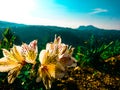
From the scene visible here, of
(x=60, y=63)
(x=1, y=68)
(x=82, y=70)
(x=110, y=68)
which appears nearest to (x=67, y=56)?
(x=60, y=63)

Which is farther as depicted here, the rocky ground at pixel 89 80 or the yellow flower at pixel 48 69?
the rocky ground at pixel 89 80

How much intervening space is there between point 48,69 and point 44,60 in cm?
4

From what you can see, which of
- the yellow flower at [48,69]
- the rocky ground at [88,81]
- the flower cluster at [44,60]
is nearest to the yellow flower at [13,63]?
the flower cluster at [44,60]

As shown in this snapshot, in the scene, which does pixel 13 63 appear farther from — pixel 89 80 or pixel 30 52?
pixel 89 80

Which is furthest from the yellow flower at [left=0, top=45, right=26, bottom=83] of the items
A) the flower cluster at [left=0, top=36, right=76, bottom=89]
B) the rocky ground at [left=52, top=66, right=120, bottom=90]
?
the rocky ground at [left=52, top=66, right=120, bottom=90]

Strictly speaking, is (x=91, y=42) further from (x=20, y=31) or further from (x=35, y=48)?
(x=20, y=31)

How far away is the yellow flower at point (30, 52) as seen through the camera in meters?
0.87

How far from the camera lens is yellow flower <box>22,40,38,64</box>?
866 mm

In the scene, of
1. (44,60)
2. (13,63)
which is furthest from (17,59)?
(44,60)

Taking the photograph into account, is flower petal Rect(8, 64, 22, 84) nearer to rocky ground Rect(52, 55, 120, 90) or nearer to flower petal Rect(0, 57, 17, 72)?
flower petal Rect(0, 57, 17, 72)

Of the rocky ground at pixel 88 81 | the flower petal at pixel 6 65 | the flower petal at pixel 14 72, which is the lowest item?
the rocky ground at pixel 88 81

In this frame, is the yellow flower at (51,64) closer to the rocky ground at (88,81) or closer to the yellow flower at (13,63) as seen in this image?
the yellow flower at (13,63)

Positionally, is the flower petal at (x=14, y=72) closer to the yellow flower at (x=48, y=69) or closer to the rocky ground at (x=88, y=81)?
the yellow flower at (x=48, y=69)

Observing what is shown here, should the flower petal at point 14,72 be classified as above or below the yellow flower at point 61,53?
below
